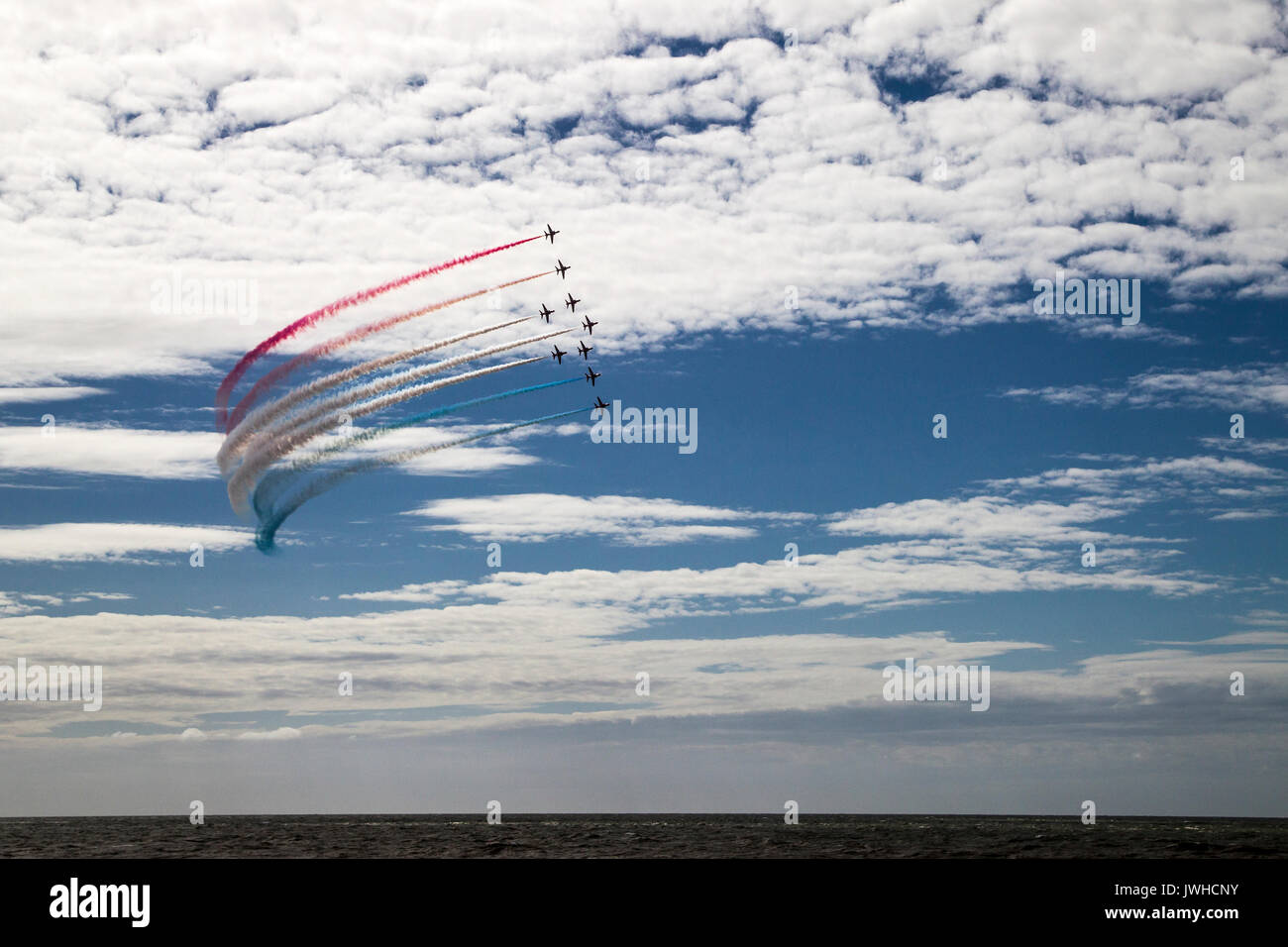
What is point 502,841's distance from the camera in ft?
518
